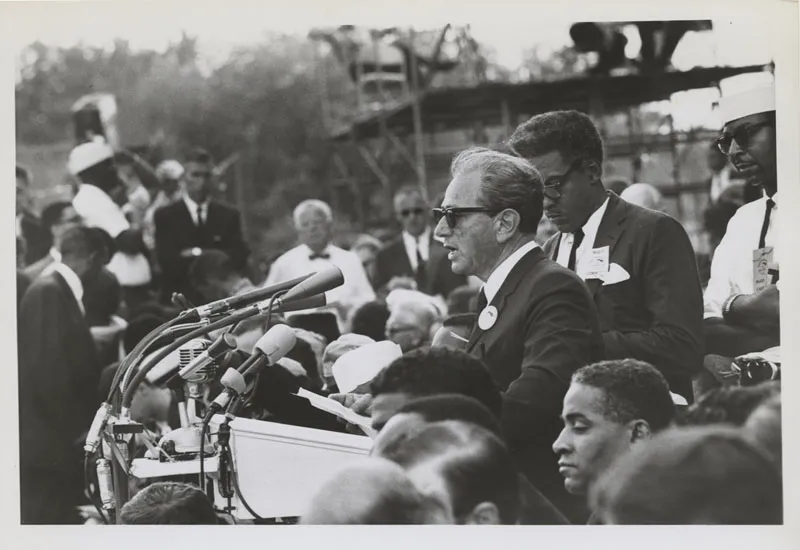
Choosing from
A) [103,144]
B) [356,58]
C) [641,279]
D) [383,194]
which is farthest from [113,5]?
[641,279]

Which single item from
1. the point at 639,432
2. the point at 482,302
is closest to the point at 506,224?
the point at 482,302

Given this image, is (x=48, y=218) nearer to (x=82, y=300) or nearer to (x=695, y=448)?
(x=82, y=300)

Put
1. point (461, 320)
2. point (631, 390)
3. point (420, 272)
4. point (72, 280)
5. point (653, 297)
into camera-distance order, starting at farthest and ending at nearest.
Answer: point (420, 272)
point (72, 280)
point (461, 320)
point (653, 297)
point (631, 390)

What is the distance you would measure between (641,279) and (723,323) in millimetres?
409

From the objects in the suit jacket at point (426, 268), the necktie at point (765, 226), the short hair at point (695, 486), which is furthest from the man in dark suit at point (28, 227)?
the necktie at point (765, 226)

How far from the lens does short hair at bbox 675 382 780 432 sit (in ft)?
14.1

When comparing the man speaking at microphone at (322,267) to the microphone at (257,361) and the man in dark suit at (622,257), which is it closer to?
the microphone at (257,361)

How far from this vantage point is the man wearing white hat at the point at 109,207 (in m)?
5.00

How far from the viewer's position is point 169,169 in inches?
207

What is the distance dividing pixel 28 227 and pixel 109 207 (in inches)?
18.6

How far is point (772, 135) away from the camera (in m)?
4.50

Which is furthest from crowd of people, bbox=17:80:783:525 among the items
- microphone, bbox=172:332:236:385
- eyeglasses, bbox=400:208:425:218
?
eyeglasses, bbox=400:208:425:218

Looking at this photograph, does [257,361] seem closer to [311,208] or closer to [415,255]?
[311,208]

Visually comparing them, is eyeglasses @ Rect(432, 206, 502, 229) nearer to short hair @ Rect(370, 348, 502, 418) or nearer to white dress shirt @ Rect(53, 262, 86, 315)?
short hair @ Rect(370, 348, 502, 418)
